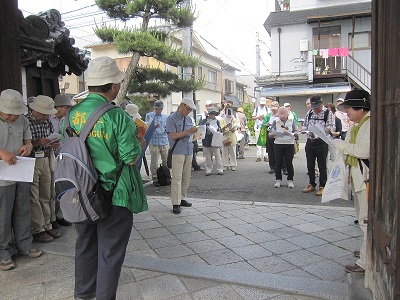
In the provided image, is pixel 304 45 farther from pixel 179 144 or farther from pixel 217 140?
pixel 179 144

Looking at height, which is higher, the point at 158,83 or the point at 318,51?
the point at 318,51

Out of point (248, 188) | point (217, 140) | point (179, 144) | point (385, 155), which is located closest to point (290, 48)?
point (217, 140)

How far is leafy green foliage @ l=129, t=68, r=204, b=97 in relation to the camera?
31.2ft

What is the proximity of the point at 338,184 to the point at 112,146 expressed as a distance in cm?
221

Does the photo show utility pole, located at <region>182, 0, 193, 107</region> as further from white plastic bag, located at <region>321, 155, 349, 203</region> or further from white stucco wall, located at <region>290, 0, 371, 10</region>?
white stucco wall, located at <region>290, 0, 371, 10</region>

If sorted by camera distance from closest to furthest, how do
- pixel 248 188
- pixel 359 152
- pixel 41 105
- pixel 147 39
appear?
pixel 359 152 < pixel 41 105 < pixel 248 188 < pixel 147 39

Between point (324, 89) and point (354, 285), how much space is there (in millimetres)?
18715

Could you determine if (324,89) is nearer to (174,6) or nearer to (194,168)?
(194,168)

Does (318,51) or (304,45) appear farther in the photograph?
(304,45)

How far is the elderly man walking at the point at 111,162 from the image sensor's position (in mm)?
2570

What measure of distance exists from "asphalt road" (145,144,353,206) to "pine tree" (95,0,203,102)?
251 cm

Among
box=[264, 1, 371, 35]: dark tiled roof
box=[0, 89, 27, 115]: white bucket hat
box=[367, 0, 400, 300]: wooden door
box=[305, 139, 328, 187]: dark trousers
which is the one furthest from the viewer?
box=[264, 1, 371, 35]: dark tiled roof

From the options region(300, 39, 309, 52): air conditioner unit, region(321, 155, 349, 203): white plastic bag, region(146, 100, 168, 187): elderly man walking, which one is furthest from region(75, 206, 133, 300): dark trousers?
region(300, 39, 309, 52): air conditioner unit

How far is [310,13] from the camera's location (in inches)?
850
